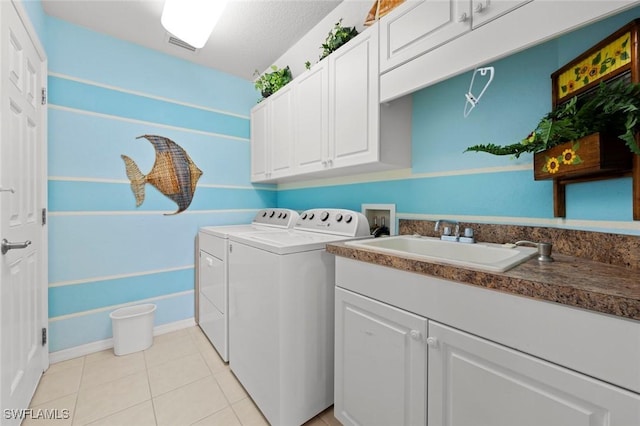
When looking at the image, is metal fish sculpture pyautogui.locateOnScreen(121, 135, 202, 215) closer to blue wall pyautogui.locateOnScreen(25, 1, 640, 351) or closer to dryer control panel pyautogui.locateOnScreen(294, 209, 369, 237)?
blue wall pyautogui.locateOnScreen(25, 1, 640, 351)

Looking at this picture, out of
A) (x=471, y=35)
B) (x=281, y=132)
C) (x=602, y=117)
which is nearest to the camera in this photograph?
(x=602, y=117)

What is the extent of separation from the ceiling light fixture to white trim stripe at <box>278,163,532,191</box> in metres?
1.41

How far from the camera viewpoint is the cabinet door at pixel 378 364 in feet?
3.24

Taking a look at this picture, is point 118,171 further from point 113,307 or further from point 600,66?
point 600,66

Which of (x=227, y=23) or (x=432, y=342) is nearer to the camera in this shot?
(x=432, y=342)

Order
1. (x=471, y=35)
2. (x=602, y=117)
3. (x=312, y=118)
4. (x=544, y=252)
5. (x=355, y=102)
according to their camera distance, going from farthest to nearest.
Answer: (x=312, y=118), (x=355, y=102), (x=471, y=35), (x=544, y=252), (x=602, y=117)

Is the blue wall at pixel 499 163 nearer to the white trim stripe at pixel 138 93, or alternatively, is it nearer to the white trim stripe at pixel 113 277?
the white trim stripe at pixel 138 93

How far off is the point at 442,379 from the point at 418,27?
1.50 metres

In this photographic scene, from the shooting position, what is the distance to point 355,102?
1.61m

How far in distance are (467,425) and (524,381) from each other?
263mm

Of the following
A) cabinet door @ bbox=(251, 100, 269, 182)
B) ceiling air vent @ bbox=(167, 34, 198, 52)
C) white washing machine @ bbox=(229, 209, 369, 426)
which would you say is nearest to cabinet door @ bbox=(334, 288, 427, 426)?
white washing machine @ bbox=(229, 209, 369, 426)


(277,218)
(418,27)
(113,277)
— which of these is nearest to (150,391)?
(113,277)

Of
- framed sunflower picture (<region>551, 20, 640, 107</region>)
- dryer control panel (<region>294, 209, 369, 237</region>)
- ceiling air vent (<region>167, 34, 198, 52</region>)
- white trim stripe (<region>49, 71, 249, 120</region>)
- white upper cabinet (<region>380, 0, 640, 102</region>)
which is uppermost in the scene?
ceiling air vent (<region>167, 34, 198, 52</region>)

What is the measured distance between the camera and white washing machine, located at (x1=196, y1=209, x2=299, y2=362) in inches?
75.4
